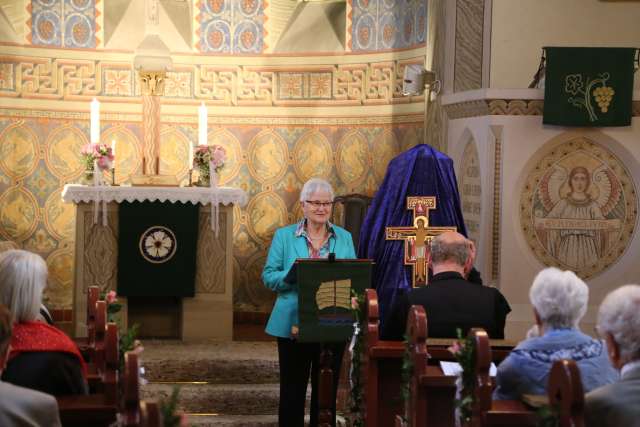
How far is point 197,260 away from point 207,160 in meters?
0.81

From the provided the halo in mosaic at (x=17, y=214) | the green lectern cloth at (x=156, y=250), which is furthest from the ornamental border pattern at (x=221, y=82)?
the green lectern cloth at (x=156, y=250)

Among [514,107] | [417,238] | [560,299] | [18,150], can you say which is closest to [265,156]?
[18,150]

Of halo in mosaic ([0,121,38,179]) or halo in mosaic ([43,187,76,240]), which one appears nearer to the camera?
halo in mosaic ([0,121,38,179])

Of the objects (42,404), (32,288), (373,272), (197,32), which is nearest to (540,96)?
(373,272)

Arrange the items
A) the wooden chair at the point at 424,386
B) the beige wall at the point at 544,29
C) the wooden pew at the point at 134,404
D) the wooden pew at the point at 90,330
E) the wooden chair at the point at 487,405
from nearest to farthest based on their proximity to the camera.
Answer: the wooden pew at the point at 134,404
the wooden chair at the point at 487,405
the wooden chair at the point at 424,386
the wooden pew at the point at 90,330
the beige wall at the point at 544,29

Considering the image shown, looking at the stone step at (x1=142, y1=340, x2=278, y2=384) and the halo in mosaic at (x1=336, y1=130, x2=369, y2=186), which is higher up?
the halo in mosaic at (x1=336, y1=130, x2=369, y2=186)

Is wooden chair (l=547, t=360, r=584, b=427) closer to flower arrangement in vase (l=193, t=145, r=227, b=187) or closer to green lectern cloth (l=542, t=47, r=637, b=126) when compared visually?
green lectern cloth (l=542, t=47, r=637, b=126)

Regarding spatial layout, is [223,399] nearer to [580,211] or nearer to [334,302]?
[334,302]

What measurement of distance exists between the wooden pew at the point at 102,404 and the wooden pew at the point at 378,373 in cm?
166

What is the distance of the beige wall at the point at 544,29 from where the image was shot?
27.2ft

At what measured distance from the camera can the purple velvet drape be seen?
6262 mm


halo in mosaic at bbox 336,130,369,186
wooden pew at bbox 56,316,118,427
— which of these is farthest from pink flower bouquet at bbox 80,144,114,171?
wooden pew at bbox 56,316,118,427

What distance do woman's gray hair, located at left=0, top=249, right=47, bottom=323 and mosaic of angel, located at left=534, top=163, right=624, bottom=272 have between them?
505cm

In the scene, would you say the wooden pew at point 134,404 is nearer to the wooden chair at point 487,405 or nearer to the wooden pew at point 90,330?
the wooden chair at point 487,405
